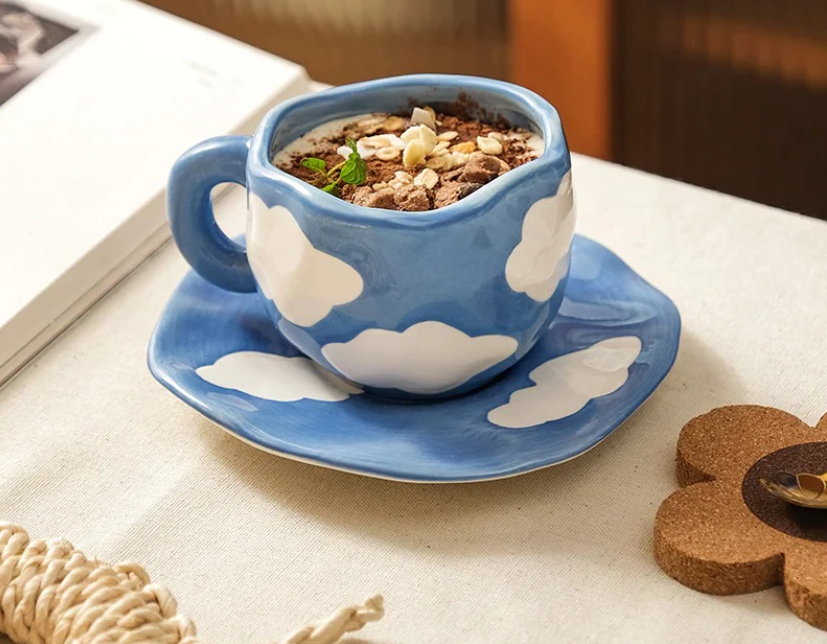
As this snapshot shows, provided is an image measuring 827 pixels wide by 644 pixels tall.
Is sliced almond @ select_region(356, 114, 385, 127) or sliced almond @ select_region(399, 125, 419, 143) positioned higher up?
sliced almond @ select_region(399, 125, 419, 143)

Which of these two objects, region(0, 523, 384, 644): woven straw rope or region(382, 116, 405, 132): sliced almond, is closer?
region(0, 523, 384, 644): woven straw rope

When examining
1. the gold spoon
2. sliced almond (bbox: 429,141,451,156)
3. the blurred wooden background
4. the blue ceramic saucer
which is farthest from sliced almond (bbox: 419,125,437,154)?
the blurred wooden background

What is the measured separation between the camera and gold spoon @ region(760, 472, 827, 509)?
1.52 feet

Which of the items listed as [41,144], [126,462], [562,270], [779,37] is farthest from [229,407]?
[779,37]

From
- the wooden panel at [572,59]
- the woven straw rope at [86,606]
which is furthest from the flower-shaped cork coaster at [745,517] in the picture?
the wooden panel at [572,59]

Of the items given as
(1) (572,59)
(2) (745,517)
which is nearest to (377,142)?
(2) (745,517)

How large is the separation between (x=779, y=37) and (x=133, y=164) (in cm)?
63

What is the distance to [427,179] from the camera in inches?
21.0

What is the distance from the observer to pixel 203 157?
58 cm

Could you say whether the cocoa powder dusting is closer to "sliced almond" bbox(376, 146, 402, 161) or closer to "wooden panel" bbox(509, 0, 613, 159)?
"sliced almond" bbox(376, 146, 402, 161)

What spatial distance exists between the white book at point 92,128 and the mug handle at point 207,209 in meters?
0.09

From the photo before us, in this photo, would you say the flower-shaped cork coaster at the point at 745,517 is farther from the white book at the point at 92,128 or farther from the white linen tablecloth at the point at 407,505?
the white book at the point at 92,128

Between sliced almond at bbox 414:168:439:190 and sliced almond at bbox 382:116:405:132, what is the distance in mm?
48

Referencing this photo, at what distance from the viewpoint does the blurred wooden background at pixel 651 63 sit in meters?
1.07
